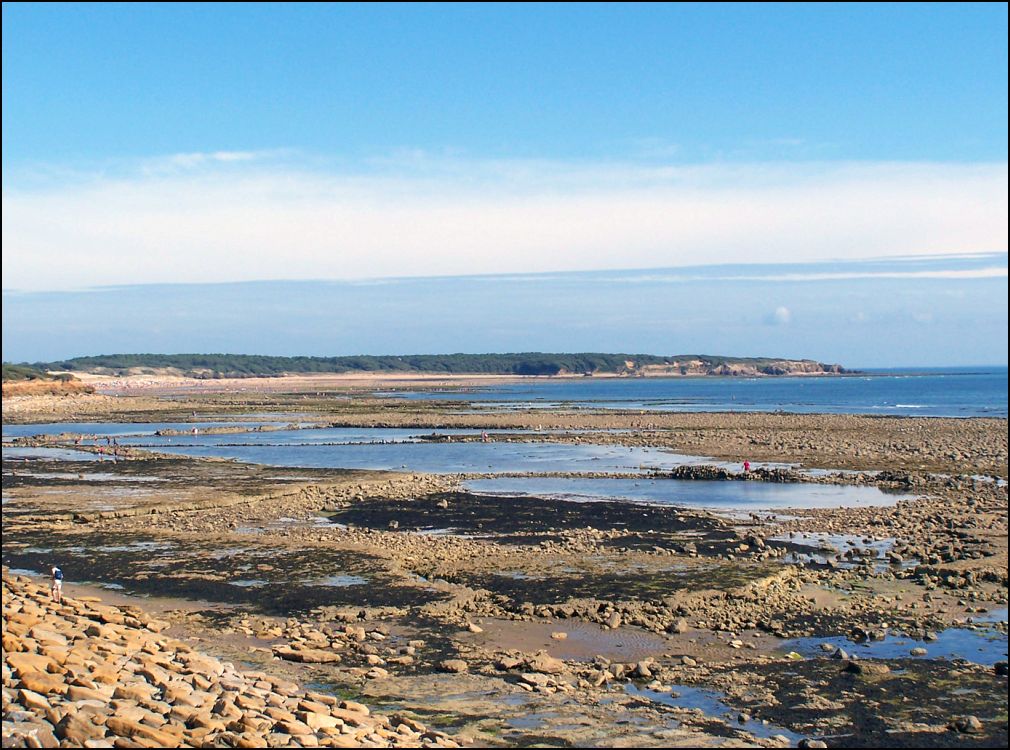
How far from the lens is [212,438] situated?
61.2 metres

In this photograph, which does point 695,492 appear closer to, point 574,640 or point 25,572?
point 574,640

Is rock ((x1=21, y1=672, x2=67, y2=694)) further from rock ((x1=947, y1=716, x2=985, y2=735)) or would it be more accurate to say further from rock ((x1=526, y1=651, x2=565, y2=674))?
rock ((x1=947, y1=716, x2=985, y2=735))

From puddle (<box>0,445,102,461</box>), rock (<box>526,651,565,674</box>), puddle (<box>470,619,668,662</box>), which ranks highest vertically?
rock (<box>526,651,565,674</box>)

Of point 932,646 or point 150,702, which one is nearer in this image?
point 150,702

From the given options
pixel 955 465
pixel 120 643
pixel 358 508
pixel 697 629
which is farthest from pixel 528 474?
pixel 120 643

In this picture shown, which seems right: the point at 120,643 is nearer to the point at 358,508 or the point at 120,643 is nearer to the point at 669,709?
the point at 669,709

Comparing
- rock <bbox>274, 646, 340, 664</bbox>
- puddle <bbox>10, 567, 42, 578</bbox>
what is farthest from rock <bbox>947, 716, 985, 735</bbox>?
puddle <bbox>10, 567, 42, 578</bbox>

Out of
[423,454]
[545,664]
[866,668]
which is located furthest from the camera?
[423,454]

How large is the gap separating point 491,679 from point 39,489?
2709cm

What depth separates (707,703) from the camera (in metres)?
12.8

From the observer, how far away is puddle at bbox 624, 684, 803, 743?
38.9 feet

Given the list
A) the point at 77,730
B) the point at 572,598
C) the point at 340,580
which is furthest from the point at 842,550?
the point at 77,730

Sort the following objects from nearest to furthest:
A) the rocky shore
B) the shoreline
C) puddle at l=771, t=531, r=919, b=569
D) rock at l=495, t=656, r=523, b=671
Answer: the rocky shore < the shoreline < rock at l=495, t=656, r=523, b=671 < puddle at l=771, t=531, r=919, b=569

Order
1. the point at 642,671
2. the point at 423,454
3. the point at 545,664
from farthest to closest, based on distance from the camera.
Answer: the point at 423,454 → the point at 545,664 → the point at 642,671
